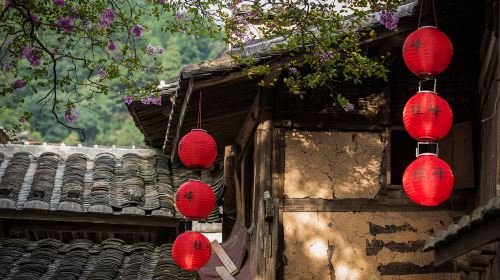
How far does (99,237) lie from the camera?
1678cm

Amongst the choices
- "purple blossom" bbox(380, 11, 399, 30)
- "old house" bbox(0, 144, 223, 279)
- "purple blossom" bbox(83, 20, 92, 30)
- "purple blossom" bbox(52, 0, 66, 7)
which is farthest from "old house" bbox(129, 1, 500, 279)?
"old house" bbox(0, 144, 223, 279)

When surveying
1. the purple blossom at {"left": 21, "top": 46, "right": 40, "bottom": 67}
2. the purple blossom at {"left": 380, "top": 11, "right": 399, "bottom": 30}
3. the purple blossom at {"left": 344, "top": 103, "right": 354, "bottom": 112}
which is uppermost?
the purple blossom at {"left": 380, "top": 11, "right": 399, "bottom": 30}

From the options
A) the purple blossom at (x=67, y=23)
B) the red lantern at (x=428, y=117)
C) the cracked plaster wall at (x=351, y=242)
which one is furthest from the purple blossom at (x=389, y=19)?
→ the purple blossom at (x=67, y=23)

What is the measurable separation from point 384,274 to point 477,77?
2.94 metres

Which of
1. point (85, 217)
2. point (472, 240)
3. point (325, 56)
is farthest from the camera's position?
point (85, 217)

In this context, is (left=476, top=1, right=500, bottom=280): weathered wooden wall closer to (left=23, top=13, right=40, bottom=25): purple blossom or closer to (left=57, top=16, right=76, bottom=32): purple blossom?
(left=57, top=16, right=76, bottom=32): purple blossom

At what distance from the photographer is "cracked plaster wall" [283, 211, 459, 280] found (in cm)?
1206

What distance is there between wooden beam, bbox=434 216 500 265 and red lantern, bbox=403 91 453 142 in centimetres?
161

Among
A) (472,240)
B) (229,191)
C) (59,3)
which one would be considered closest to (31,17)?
(59,3)

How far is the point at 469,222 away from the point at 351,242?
444 cm

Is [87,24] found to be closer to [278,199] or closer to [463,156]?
[278,199]

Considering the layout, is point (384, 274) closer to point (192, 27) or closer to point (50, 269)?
point (192, 27)

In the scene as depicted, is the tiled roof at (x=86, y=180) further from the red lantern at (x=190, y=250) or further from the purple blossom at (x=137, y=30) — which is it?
the purple blossom at (x=137, y=30)

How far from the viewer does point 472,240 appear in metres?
7.99
